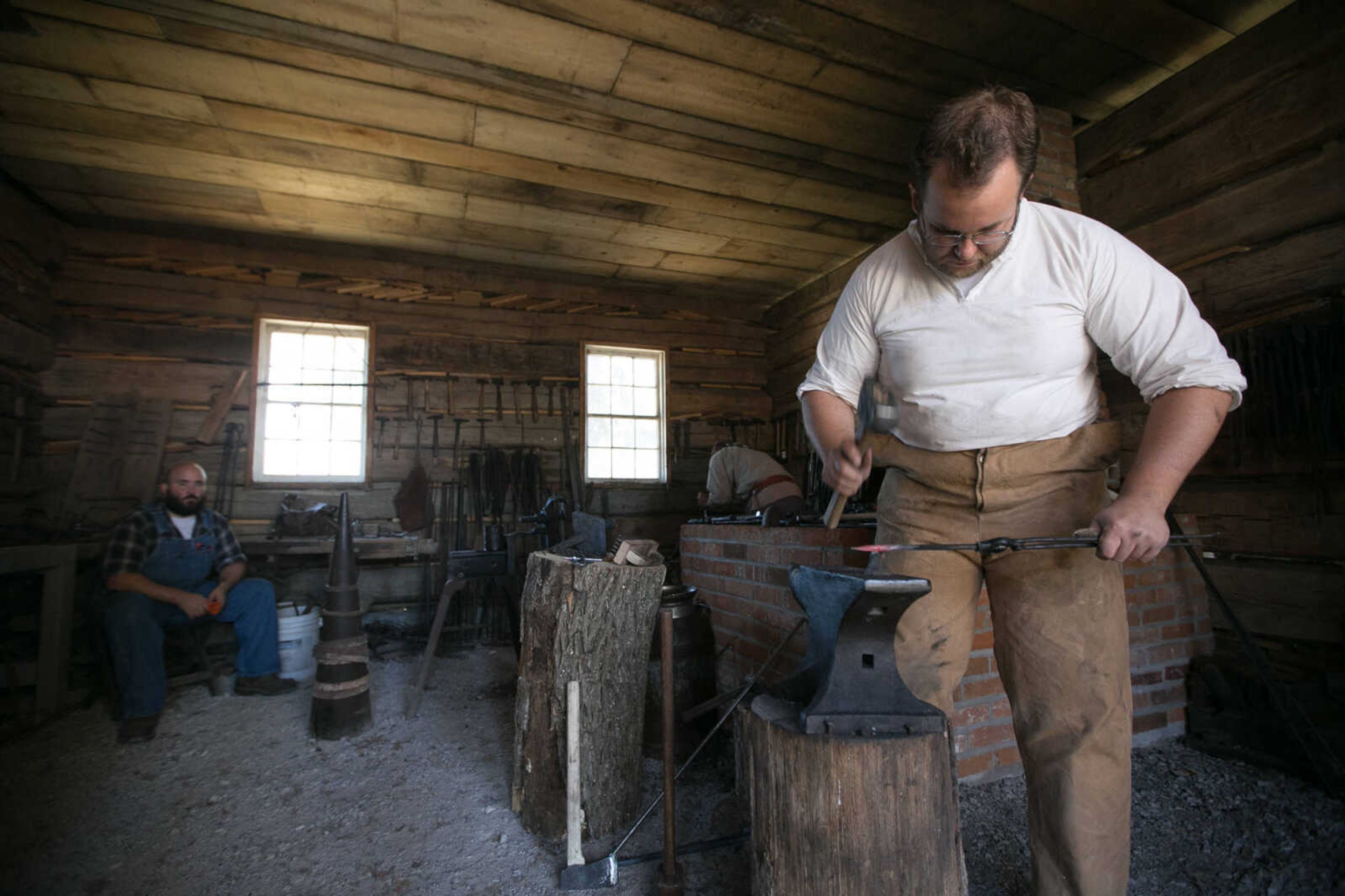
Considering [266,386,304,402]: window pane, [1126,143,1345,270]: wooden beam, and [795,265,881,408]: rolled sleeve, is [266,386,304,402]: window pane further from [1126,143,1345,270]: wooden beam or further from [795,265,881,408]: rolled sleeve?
[1126,143,1345,270]: wooden beam

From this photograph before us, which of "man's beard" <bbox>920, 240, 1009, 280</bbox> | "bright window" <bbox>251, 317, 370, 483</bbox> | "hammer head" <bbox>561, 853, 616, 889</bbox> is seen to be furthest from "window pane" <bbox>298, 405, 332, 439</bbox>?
"man's beard" <bbox>920, 240, 1009, 280</bbox>

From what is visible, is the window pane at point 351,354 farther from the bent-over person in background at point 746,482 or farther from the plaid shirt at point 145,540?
the bent-over person in background at point 746,482

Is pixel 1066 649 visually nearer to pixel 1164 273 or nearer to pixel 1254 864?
pixel 1164 273

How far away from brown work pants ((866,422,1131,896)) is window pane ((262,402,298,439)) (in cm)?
524

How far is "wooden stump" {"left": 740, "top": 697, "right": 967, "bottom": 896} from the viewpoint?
1238 mm

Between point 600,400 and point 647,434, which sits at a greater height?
point 600,400

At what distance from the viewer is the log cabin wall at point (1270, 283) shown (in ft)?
8.12

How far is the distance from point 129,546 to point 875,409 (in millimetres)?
4266

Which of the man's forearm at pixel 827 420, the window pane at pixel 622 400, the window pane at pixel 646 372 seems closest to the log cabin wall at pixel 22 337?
the window pane at pixel 622 400

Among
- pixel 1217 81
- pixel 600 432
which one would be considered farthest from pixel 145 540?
pixel 1217 81

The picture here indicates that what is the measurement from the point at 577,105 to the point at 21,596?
4252 mm

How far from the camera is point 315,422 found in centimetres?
540

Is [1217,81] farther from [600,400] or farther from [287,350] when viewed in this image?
[287,350]

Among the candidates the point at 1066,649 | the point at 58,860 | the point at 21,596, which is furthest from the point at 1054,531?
the point at 21,596
